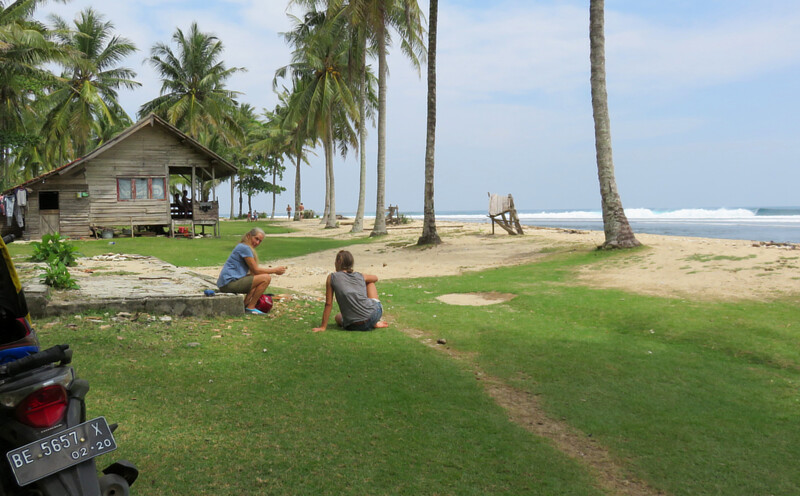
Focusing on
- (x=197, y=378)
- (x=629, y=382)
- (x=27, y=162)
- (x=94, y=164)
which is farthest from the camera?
(x=27, y=162)

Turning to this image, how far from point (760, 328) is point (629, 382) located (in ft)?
9.71

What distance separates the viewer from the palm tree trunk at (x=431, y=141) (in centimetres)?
2177

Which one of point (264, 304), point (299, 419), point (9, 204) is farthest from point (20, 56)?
point (299, 419)

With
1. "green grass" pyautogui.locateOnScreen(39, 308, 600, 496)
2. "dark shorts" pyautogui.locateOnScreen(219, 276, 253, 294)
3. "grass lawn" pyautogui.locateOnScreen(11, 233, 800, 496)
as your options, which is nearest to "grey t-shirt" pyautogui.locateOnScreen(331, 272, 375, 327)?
"grass lawn" pyautogui.locateOnScreen(11, 233, 800, 496)

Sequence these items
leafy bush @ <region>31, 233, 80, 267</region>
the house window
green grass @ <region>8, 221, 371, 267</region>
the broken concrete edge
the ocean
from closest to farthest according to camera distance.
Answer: the broken concrete edge < leafy bush @ <region>31, 233, 80, 267</region> < green grass @ <region>8, 221, 371, 267</region> < the house window < the ocean

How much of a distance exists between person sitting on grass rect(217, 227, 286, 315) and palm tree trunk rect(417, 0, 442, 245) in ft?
43.5

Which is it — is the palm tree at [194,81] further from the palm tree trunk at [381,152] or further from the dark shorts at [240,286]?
the dark shorts at [240,286]

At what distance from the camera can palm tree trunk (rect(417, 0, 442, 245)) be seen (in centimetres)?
2177

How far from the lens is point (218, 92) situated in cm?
4088

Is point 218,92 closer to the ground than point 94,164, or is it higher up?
higher up

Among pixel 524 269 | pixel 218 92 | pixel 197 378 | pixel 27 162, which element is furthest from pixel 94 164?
pixel 27 162

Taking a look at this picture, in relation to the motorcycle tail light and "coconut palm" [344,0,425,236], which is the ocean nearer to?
"coconut palm" [344,0,425,236]

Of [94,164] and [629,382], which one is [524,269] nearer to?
[629,382]

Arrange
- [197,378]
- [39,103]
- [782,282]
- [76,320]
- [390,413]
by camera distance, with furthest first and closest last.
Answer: [39,103], [782,282], [76,320], [197,378], [390,413]
